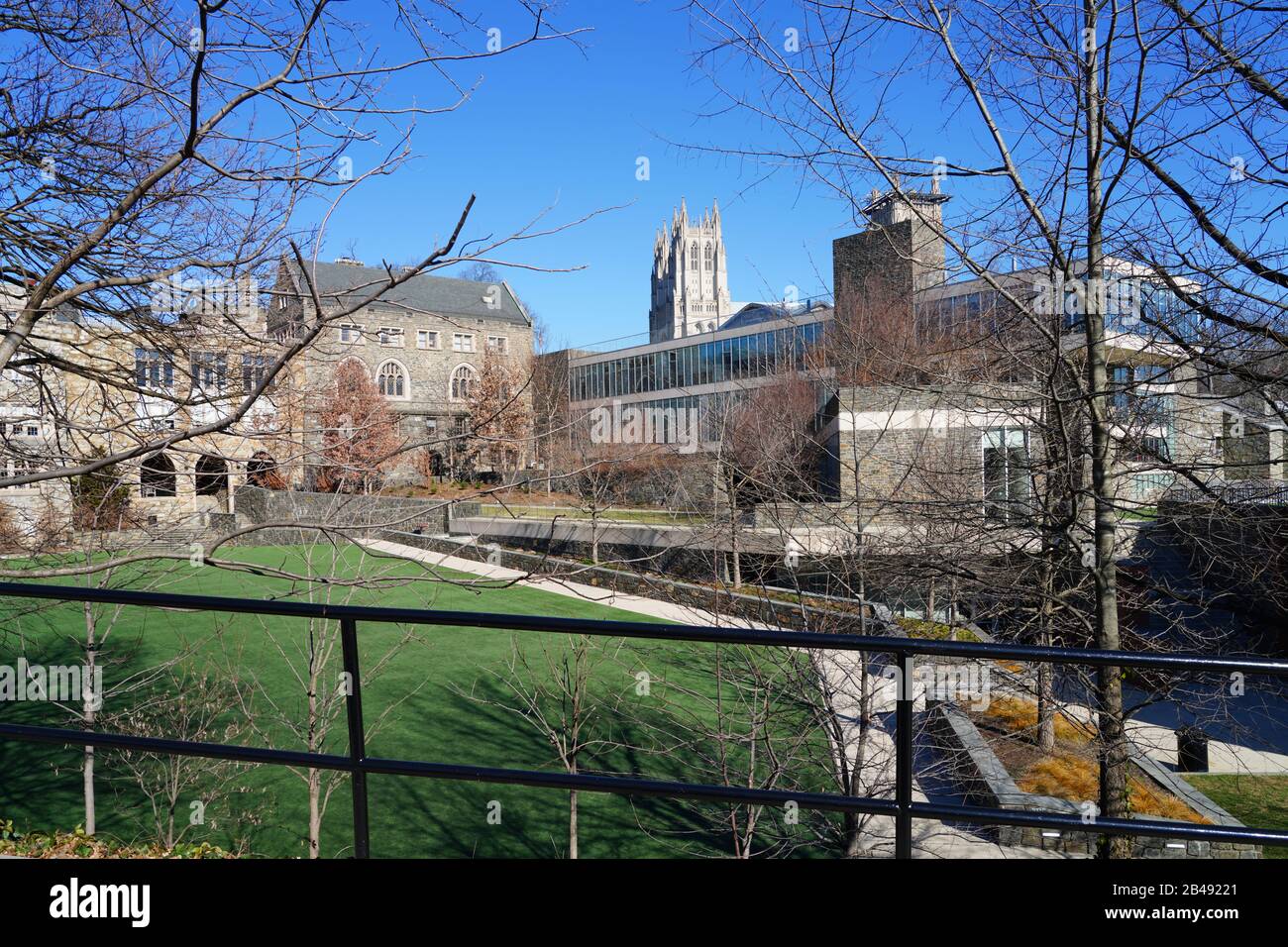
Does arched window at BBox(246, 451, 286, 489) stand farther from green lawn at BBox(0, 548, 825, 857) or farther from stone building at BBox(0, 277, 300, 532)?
green lawn at BBox(0, 548, 825, 857)

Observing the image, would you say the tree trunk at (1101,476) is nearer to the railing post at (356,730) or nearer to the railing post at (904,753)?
the railing post at (904,753)

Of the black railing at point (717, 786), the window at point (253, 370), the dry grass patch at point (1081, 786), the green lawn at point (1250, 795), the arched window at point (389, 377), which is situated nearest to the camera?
the black railing at point (717, 786)

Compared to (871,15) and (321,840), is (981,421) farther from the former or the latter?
(321,840)

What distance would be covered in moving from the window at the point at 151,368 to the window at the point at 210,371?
17 centimetres

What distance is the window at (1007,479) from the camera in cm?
750

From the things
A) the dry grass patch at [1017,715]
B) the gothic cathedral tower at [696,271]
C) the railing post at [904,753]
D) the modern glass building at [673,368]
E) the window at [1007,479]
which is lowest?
the dry grass patch at [1017,715]

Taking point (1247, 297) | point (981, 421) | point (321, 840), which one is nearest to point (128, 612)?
point (321, 840)

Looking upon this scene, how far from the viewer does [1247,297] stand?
5.36m

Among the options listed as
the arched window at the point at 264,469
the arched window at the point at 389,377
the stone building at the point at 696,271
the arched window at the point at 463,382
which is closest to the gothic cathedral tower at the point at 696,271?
the stone building at the point at 696,271

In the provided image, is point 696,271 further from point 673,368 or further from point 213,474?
point 213,474

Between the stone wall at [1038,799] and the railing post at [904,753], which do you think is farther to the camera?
the stone wall at [1038,799]

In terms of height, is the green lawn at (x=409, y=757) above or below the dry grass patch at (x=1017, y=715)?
below

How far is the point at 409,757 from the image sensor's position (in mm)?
12727
